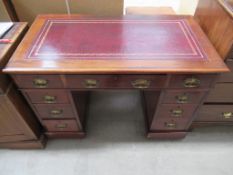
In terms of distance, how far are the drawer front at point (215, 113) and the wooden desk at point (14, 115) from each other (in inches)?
47.3

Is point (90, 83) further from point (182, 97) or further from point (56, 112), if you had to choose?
point (182, 97)

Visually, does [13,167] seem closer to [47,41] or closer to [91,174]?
[91,174]

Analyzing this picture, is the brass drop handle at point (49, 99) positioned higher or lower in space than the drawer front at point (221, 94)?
higher

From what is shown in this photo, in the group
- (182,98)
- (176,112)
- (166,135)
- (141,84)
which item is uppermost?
(141,84)

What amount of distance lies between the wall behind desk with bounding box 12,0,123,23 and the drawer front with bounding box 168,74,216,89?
76 cm

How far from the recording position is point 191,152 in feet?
4.20

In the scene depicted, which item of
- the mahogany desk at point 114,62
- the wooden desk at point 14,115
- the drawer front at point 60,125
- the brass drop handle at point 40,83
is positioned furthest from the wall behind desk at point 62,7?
the drawer front at point 60,125

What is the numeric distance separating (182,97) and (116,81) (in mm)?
416

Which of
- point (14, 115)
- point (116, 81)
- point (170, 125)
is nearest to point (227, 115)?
point (170, 125)

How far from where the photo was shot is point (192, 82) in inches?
34.8

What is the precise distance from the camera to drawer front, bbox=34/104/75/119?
1.05 meters

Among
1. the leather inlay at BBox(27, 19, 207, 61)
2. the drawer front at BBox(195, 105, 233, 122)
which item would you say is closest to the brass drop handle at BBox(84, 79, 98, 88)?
the leather inlay at BBox(27, 19, 207, 61)

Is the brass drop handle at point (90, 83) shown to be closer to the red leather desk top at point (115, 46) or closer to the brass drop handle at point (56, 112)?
the red leather desk top at point (115, 46)

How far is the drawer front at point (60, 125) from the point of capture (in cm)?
118
